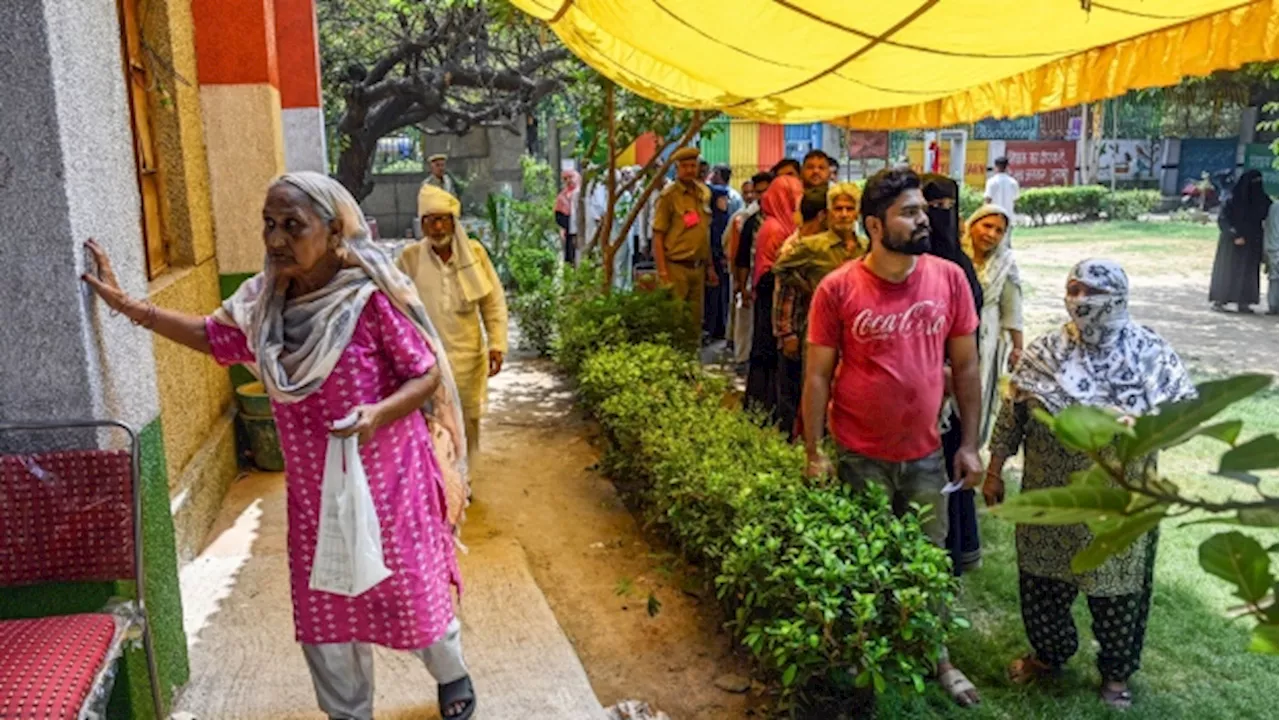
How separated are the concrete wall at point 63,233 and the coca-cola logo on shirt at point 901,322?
2.37 m

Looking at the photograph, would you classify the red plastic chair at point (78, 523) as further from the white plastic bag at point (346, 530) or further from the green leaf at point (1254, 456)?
the green leaf at point (1254, 456)

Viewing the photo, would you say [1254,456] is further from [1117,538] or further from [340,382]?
[340,382]

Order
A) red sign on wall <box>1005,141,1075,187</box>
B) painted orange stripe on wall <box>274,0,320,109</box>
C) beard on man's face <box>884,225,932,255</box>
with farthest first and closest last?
red sign on wall <box>1005,141,1075,187</box> < painted orange stripe on wall <box>274,0,320,109</box> < beard on man's face <box>884,225,932,255</box>

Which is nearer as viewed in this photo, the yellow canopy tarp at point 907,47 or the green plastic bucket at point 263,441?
the yellow canopy tarp at point 907,47

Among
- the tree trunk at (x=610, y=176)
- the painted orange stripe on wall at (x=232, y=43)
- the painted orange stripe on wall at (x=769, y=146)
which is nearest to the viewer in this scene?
the painted orange stripe on wall at (x=232, y=43)

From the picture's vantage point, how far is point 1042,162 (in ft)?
94.6

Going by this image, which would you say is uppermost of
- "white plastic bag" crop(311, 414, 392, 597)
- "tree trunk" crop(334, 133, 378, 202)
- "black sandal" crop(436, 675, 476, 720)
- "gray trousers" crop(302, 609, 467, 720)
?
"tree trunk" crop(334, 133, 378, 202)

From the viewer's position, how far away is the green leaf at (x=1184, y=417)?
679mm

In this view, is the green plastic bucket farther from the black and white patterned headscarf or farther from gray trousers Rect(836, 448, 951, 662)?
the black and white patterned headscarf

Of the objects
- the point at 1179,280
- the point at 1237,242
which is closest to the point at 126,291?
the point at 1237,242

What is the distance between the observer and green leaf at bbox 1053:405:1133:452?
2.29ft

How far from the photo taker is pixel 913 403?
11.6 feet

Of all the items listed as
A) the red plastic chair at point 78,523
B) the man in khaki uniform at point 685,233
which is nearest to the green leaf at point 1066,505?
the red plastic chair at point 78,523

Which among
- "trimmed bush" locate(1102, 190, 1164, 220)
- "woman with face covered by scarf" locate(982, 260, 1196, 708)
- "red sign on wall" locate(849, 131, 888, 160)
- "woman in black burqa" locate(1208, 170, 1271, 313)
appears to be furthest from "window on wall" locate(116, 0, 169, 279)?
"trimmed bush" locate(1102, 190, 1164, 220)
